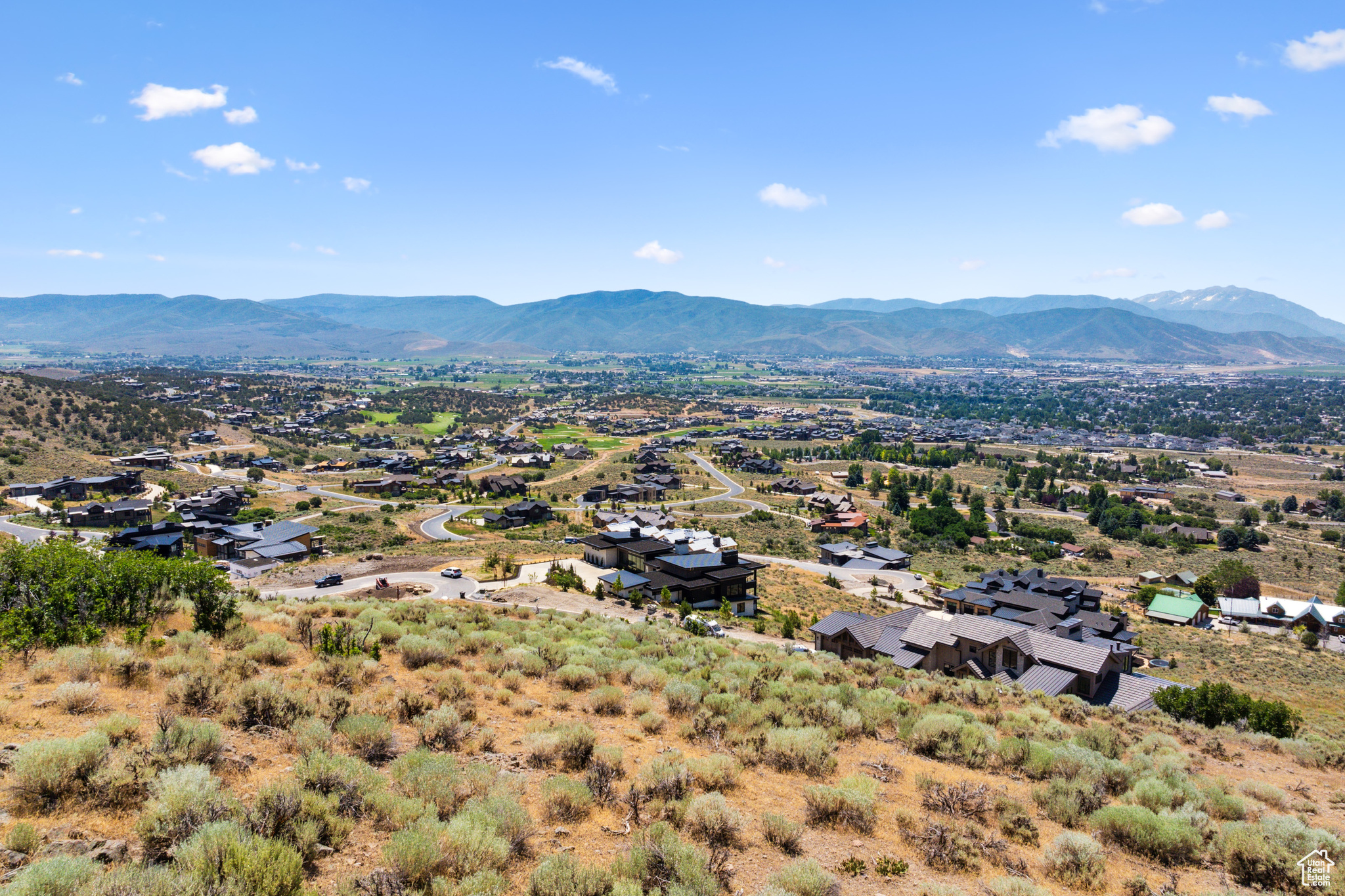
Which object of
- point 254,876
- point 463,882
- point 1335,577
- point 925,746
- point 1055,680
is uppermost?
point 254,876

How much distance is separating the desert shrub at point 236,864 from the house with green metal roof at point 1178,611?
5573cm

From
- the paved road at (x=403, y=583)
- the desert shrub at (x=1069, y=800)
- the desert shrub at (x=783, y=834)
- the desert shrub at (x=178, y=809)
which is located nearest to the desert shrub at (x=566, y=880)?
the desert shrub at (x=783, y=834)

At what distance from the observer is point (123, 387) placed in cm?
13850

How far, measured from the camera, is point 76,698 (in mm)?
9930

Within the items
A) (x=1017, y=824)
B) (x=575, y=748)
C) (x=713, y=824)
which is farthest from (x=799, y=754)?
(x=575, y=748)

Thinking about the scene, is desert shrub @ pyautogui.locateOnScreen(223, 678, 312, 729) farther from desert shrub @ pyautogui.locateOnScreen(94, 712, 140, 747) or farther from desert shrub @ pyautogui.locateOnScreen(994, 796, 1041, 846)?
desert shrub @ pyautogui.locateOnScreen(994, 796, 1041, 846)

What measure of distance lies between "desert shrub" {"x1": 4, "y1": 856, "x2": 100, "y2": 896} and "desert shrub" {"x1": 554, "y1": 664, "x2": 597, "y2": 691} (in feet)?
31.4

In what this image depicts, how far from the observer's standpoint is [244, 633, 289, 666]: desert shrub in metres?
13.7

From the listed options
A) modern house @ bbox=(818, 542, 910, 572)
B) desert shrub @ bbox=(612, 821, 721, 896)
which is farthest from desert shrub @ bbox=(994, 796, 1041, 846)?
modern house @ bbox=(818, 542, 910, 572)

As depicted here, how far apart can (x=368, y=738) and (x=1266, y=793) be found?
56.9 feet

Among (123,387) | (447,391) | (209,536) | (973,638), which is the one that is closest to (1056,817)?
(973,638)

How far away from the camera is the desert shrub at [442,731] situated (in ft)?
35.8

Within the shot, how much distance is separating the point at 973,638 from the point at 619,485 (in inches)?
2353

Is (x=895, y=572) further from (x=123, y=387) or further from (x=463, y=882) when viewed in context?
(x=123, y=387)
